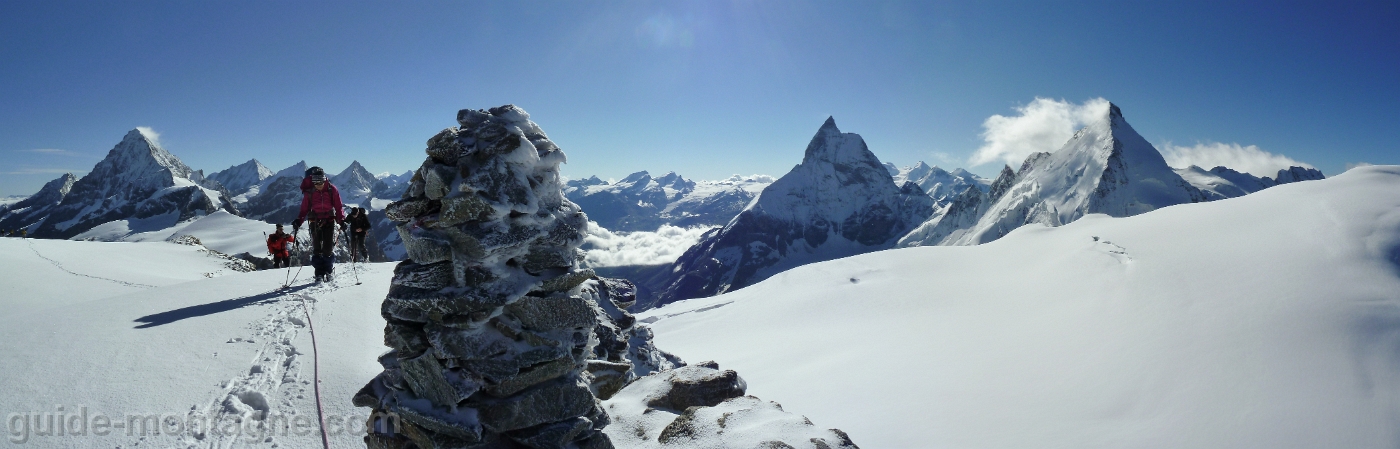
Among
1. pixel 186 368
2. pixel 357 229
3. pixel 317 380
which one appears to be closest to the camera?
pixel 186 368

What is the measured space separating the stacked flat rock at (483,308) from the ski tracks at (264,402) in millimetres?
852

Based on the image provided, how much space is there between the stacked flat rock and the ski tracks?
0.85 meters

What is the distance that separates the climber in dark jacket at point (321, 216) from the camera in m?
14.3

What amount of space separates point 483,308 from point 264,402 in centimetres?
354

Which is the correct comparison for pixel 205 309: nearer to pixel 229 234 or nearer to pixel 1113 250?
pixel 1113 250

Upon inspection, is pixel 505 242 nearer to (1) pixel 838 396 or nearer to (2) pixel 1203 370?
(1) pixel 838 396

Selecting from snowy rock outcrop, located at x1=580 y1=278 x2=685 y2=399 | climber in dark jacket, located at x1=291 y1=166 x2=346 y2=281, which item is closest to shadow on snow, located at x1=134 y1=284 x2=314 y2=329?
climber in dark jacket, located at x1=291 y1=166 x2=346 y2=281

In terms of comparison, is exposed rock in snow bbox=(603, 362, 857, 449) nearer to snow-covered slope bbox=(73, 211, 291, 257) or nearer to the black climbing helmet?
the black climbing helmet

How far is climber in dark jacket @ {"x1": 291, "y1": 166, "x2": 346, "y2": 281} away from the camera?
14.3 m

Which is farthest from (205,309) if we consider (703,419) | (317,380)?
(703,419)

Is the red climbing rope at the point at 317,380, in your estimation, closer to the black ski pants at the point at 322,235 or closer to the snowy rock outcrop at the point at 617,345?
the snowy rock outcrop at the point at 617,345

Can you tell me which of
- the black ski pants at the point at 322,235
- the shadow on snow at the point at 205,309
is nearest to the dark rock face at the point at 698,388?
the shadow on snow at the point at 205,309

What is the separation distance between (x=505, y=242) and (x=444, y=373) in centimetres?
174

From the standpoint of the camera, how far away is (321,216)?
1450 centimetres
